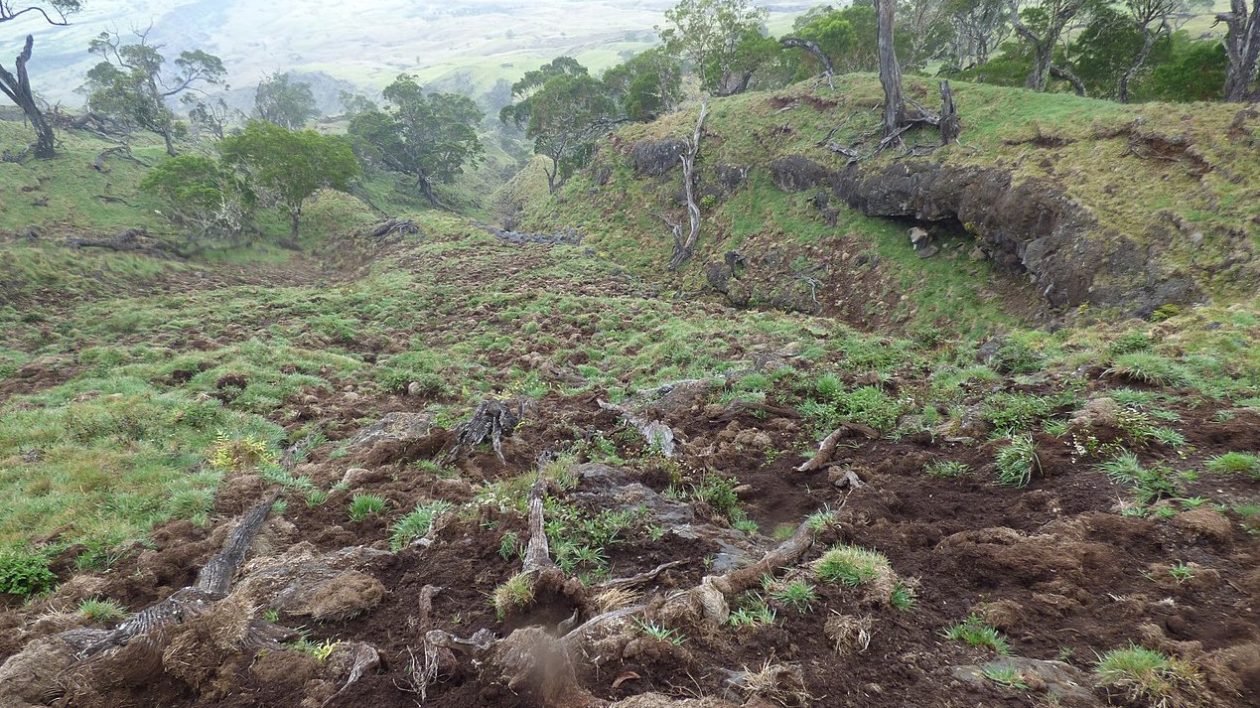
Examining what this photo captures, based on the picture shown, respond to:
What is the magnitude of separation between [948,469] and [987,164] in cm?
1432

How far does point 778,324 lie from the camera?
15.1m

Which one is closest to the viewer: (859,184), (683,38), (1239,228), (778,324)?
(1239,228)

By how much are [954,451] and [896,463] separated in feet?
2.55

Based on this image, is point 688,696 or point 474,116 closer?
point 688,696

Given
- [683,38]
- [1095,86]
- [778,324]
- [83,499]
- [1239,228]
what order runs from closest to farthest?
[83,499] < [1239,228] < [778,324] < [1095,86] < [683,38]

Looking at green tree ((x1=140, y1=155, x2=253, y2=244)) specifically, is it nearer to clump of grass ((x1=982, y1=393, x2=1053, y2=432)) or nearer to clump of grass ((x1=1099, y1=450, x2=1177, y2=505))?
clump of grass ((x1=982, y1=393, x2=1053, y2=432))

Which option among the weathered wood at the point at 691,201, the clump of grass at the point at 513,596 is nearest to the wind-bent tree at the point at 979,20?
the weathered wood at the point at 691,201

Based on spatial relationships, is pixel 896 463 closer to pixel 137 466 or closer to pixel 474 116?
pixel 137 466

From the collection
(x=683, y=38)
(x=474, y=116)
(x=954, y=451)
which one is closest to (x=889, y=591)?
(x=954, y=451)

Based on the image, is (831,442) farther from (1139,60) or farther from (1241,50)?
(1139,60)

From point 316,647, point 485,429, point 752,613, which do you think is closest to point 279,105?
point 485,429

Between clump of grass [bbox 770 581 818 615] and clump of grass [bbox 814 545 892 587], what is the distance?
0.23 metres

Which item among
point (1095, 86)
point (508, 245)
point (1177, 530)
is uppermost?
point (1095, 86)

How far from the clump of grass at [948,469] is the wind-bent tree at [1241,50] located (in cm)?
2137
